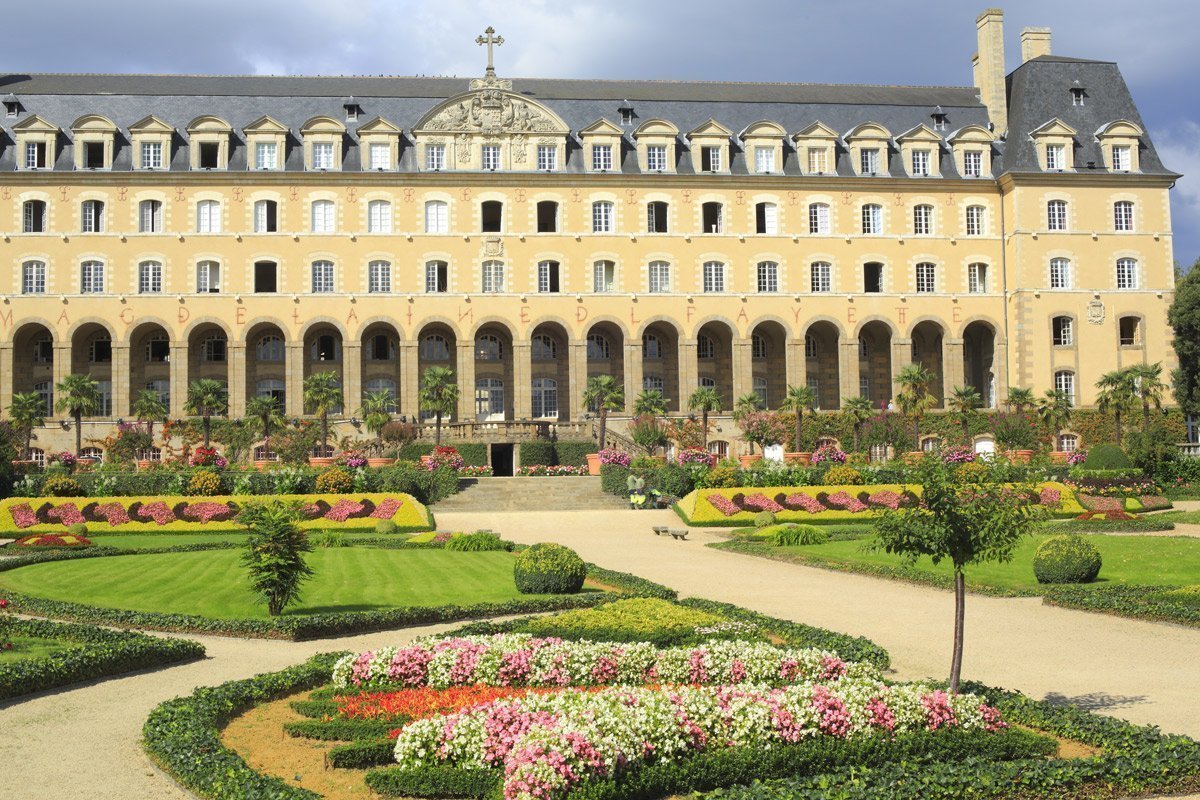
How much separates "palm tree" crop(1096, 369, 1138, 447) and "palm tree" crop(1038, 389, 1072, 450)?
1261 mm

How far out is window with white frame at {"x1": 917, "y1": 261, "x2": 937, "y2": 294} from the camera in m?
52.0

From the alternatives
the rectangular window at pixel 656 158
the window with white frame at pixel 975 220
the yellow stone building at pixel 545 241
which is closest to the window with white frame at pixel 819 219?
the yellow stone building at pixel 545 241

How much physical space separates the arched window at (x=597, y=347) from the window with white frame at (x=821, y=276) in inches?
373

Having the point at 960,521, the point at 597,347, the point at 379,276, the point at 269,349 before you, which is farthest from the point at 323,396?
the point at 960,521

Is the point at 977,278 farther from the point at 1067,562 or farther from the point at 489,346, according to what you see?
the point at 1067,562

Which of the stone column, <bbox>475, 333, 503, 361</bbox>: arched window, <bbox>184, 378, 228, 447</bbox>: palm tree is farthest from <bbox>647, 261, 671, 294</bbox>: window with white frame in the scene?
<bbox>184, 378, 228, 447</bbox>: palm tree

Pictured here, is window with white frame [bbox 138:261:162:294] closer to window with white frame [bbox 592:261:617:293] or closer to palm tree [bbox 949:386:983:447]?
window with white frame [bbox 592:261:617:293]

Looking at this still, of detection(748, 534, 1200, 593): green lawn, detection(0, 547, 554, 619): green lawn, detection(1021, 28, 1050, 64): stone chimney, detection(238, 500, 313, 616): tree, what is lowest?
detection(748, 534, 1200, 593): green lawn

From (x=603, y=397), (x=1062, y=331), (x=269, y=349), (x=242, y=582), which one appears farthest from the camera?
(x=269, y=349)

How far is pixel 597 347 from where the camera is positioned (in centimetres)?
5300

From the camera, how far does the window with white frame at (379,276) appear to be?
50000 millimetres

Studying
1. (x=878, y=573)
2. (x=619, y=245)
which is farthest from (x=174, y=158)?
(x=878, y=573)

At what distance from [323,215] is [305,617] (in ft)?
122

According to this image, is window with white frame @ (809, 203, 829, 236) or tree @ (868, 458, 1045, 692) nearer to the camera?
tree @ (868, 458, 1045, 692)
